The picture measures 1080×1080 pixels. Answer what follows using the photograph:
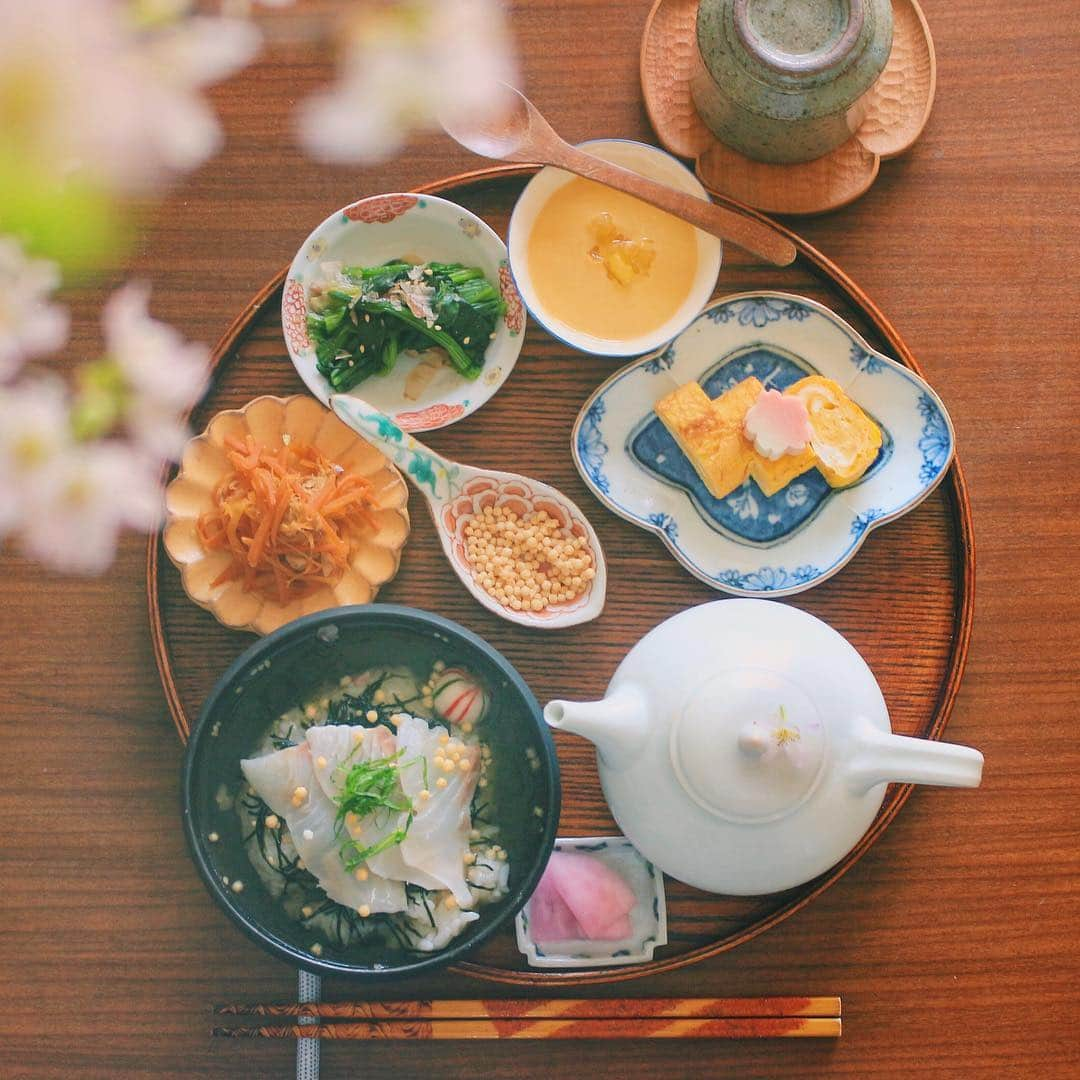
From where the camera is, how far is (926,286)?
139 cm

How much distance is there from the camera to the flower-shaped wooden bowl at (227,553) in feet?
4.19

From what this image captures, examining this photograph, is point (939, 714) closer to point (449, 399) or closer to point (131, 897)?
point (449, 399)

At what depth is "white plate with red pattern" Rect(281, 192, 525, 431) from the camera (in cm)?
132

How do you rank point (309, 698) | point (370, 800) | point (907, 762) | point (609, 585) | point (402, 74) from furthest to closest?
point (402, 74) < point (609, 585) < point (309, 698) < point (370, 800) < point (907, 762)

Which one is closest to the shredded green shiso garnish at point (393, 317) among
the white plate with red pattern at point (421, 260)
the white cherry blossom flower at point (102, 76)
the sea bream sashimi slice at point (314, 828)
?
the white plate with red pattern at point (421, 260)

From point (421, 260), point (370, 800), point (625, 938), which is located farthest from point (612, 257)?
point (625, 938)

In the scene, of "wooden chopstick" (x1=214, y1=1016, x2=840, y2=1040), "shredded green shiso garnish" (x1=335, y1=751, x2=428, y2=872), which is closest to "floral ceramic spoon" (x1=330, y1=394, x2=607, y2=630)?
"shredded green shiso garnish" (x1=335, y1=751, x2=428, y2=872)

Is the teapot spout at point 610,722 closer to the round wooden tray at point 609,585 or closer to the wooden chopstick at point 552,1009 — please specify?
the round wooden tray at point 609,585

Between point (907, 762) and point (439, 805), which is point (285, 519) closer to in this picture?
point (439, 805)

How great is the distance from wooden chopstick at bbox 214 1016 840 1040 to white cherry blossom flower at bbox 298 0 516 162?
111 cm

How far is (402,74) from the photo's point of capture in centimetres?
147

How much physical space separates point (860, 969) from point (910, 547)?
54cm

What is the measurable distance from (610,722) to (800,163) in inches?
31.0

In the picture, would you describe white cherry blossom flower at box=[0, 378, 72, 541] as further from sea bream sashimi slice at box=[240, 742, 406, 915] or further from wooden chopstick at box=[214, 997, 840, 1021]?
wooden chopstick at box=[214, 997, 840, 1021]
